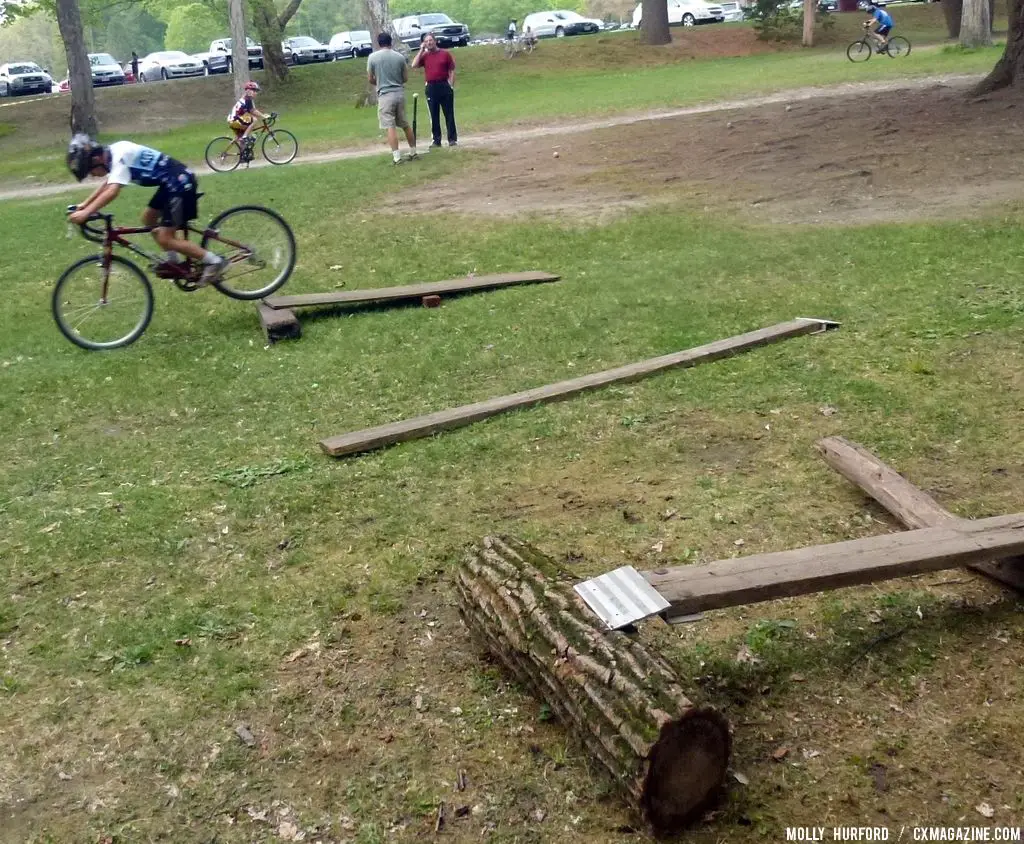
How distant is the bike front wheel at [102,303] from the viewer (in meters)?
8.49

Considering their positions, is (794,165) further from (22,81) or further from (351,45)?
(351,45)

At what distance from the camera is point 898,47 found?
3100 centimetres

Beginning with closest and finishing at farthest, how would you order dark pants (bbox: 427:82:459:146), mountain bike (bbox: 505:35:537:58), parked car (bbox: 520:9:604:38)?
dark pants (bbox: 427:82:459:146), mountain bike (bbox: 505:35:537:58), parked car (bbox: 520:9:604:38)

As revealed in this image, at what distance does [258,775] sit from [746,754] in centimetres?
157

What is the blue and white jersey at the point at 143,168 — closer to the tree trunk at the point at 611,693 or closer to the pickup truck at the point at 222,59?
the tree trunk at the point at 611,693

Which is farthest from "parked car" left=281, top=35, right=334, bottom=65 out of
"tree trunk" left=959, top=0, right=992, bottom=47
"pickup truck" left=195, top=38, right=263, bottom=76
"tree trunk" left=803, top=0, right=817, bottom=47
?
"tree trunk" left=959, top=0, right=992, bottom=47

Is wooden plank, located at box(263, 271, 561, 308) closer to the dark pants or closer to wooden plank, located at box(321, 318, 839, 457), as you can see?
wooden plank, located at box(321, 318, 839, 457)

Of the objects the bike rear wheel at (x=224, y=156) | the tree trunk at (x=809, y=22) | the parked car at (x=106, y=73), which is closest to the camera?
A: the bike rear wheel at (x=224, y=156)

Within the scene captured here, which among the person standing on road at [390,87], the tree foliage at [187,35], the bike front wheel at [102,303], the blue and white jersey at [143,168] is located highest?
the tree foliage at [187,35]

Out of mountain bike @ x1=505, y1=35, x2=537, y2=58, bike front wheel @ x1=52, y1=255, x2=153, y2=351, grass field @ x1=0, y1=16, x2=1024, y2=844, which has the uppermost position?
mountain bike @ x1=505, y1=35, x2=537, y2=58

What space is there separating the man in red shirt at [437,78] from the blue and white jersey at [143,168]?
981cm

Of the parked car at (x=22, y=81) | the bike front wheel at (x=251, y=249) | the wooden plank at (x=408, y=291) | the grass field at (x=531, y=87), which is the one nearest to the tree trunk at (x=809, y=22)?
the grass field at (x=531, y=87)

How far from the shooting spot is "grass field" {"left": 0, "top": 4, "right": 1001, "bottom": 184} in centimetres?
2378

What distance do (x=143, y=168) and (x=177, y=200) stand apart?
367 millimetres
